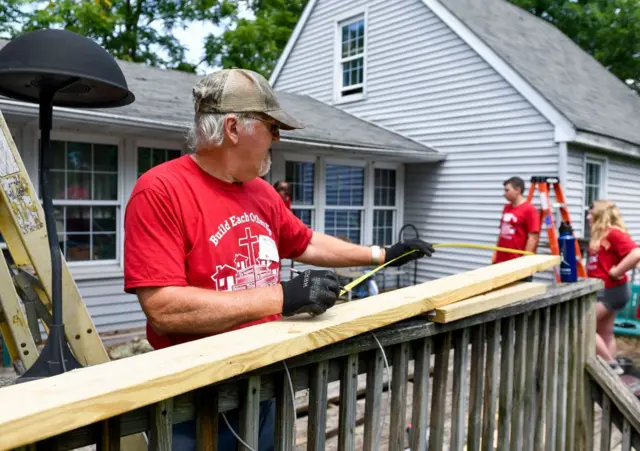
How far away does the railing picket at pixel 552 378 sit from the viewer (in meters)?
2.43

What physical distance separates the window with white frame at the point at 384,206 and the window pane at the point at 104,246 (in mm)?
4704

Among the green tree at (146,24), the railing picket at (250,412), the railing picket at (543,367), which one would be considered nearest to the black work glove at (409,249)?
the railing picket at (543,367)

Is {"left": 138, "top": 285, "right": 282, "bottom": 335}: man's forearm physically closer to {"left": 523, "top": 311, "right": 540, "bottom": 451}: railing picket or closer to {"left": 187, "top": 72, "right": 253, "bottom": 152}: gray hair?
{"left": 187, "top": 72, "right": 253, "bottom": 152}: gray hair

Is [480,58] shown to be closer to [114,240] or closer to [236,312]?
[114,240]

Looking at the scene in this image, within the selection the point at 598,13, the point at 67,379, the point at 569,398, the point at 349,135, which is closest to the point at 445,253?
the point at 349,135

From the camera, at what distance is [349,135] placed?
8453 mm

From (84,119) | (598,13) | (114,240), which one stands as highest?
(598,13)

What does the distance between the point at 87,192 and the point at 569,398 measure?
5.56m

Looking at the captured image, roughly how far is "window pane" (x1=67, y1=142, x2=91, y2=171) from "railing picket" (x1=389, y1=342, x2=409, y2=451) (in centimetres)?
560

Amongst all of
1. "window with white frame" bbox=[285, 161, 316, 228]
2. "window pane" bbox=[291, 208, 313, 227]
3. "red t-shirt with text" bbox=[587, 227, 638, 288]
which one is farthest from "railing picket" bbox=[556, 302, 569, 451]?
"window pane" bbox=[291, 208, 313, 227]

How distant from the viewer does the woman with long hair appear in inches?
181

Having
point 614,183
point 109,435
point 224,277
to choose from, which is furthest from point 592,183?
point 109,435

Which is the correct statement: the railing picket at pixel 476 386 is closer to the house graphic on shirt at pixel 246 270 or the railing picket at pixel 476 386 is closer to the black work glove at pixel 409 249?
the black work glove at pixel 409 249

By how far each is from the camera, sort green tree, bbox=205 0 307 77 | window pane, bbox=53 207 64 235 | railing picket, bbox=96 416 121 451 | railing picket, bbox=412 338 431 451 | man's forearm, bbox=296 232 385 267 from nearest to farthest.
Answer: railing picket, bbox=96 416 121 451
railing picket, bbox=412 338 431 451
man's forearm, bbox=296 232 385 267
window pane, bbox=53 207 64 235
green tree, bbox=205 0 307 77
